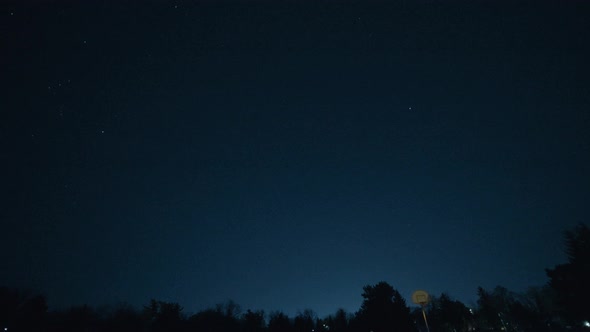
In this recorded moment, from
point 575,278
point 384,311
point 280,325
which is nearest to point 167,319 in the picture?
point 280,325

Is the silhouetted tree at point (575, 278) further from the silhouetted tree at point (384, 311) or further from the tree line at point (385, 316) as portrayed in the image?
the silhouetted tree at point (384, 311)

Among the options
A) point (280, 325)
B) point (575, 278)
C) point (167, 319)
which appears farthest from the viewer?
point (280, 325)

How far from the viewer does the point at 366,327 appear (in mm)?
28906

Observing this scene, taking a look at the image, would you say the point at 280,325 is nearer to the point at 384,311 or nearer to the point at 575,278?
the point at 384,311

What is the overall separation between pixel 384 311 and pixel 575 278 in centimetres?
1581

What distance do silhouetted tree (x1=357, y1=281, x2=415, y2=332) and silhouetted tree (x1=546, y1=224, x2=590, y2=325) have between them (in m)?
13.1

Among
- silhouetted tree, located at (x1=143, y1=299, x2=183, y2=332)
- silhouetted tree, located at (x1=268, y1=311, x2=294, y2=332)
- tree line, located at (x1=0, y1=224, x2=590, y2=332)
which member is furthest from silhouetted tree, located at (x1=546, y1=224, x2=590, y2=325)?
silhouetted tree, located at (x1=143, y1=299, x2=183, y2=332)

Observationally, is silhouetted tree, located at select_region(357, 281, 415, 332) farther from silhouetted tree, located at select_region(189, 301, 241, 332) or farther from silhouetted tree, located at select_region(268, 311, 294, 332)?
silhouetted tree, located at select_region(189, 301, 241, 332)

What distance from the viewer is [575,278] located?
2661 cm

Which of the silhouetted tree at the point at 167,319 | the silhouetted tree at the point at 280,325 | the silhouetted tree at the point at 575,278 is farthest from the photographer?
the silhouetted tree at the point at 280,325

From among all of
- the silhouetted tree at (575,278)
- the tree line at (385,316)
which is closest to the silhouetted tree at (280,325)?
the tree line at (385,316)

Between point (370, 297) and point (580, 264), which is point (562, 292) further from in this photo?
point (370, 297)

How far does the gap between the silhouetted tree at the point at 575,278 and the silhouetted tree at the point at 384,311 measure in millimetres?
13126

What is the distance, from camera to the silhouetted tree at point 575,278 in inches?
1026
